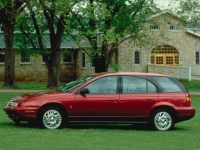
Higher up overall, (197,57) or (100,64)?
(197,57)

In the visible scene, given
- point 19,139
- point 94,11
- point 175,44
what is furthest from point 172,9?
point 19,139

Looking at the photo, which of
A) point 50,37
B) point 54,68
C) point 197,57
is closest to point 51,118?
point 54,68

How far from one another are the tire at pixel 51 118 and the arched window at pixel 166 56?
4567 centimetres

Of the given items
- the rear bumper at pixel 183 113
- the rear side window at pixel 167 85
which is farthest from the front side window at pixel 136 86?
the rear bumper at pixel 183 113

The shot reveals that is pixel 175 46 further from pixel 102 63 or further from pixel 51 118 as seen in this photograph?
pixel 51 118

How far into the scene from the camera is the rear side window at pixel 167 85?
1753 cm

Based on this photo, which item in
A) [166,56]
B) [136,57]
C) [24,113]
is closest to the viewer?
[24,113]

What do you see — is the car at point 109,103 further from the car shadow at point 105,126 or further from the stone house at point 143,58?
the stone house at point 143,58

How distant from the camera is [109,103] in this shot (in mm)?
16859

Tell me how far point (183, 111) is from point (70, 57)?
156 ft

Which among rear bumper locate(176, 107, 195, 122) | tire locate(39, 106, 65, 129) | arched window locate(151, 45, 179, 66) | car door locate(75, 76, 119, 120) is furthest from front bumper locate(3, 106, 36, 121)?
arched window locate(151, 45, 179, 66)

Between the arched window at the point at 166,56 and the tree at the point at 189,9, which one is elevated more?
the tree at the point at 189,9

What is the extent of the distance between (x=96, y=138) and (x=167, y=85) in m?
3.58

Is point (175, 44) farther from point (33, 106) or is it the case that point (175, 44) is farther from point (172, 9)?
point (33, 106)
